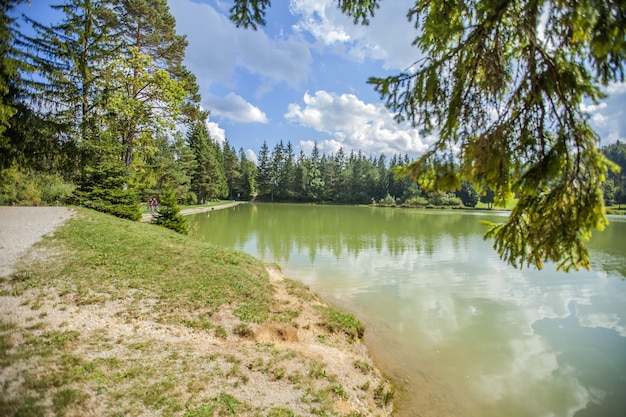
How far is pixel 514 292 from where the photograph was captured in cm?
1070

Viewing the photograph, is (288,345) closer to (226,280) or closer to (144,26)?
(226,280)

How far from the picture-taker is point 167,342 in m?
5.05

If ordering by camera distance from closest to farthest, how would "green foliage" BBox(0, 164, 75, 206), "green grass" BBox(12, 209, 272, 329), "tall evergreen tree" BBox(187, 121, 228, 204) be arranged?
1. "green grass" BBox(12, 209, 272, 329)
2. "green foliage" BBox(0, 164, 75, 206)
3. "tall evergreen tree" BBox(187, 121, 228, 204)

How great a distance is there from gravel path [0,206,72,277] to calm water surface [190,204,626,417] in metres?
8.24

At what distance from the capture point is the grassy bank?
3621 millimetres

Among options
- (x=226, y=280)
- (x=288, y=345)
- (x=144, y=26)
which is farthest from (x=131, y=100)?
(x=288, y=345)

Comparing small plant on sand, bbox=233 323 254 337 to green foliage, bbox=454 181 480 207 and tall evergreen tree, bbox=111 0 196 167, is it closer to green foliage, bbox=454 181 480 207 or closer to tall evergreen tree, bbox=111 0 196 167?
tall evergreen tree, bbox=111 0 196 167

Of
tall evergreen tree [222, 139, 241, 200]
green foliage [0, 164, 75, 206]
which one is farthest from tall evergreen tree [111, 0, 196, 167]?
tall evergreen tree [222, 139, 241, 200]

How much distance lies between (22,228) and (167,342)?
9516 millimetres

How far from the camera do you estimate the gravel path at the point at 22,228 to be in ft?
25.6

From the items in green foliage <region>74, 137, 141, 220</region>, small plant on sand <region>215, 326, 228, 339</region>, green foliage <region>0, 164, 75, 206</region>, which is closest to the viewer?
small plant on sand <region>215, 326, 228, 339</region>

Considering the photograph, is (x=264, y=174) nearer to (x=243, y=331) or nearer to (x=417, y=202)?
(x=417, y=202)

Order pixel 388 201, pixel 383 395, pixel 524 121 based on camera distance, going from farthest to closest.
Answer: pixel 388 201
pixel 383 395
pixel 524 121

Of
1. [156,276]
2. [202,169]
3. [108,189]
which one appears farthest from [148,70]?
[202,169]
